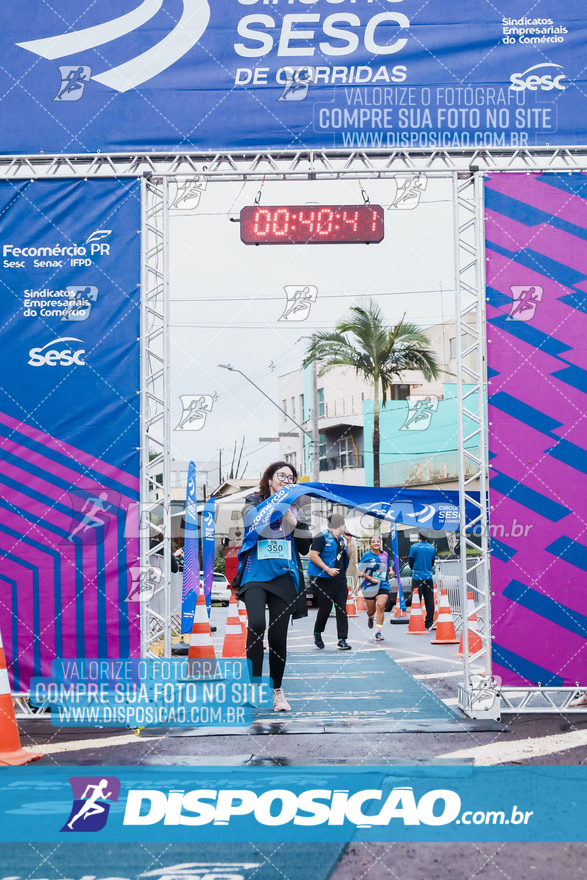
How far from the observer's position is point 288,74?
296 inches

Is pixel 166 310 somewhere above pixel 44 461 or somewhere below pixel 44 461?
above

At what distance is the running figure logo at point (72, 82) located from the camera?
752cm

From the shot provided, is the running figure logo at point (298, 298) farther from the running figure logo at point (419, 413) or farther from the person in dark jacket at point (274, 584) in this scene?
the running figure logo at point (419, 413)

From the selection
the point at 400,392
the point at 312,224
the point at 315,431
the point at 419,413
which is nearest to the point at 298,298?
the point at 312,224

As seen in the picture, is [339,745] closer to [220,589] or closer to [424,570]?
[424,570]

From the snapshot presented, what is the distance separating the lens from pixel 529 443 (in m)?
7.33

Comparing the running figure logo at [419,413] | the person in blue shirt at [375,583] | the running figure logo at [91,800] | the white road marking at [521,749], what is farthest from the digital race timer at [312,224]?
the running figure logo at [419,413]

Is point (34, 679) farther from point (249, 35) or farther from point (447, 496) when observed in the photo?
point (249, 35)

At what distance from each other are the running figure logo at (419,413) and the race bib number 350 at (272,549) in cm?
2552

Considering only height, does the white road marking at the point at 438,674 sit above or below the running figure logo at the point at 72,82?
below

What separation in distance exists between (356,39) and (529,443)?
379 cm

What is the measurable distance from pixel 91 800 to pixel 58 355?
398 cm

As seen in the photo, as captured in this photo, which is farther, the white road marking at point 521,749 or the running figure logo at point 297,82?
the running figure logo at point 297,82

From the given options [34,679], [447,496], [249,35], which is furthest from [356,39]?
[34,679]
